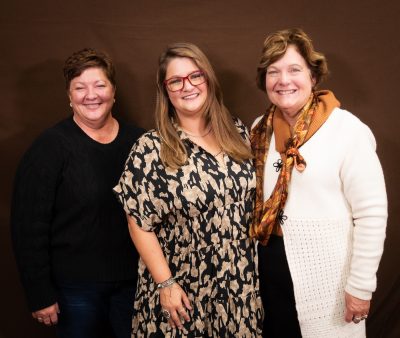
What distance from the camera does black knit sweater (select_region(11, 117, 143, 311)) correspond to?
1.81m

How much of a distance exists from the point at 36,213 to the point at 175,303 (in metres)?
0.66

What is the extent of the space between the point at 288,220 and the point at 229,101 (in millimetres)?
797

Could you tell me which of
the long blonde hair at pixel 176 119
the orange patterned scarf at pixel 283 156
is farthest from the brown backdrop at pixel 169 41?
the orange patterned scarf at pixel 283 156

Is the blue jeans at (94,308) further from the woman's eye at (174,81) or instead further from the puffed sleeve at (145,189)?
the woman's eye at (174,81)

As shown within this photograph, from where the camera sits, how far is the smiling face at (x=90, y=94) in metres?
1.85

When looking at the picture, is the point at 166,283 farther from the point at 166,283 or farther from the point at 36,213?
the point at 36,213

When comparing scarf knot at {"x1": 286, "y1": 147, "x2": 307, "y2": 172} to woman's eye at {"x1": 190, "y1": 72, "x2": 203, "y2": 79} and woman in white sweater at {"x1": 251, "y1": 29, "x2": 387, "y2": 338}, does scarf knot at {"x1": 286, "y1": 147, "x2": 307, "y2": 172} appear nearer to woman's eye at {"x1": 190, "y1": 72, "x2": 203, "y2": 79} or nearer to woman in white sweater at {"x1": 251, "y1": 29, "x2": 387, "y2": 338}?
woman in white sweater at {"x1": 251, "y1": 29, "x2": 387, "y2": 338}

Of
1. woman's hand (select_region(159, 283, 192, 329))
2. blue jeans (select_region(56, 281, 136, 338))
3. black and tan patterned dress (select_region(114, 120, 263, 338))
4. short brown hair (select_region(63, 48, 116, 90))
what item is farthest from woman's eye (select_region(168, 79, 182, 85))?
blue jeans (select_region(56, 281, 136, 338))

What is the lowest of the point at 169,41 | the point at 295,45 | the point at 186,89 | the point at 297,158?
the point at 297,158

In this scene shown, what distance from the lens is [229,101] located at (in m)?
2.26

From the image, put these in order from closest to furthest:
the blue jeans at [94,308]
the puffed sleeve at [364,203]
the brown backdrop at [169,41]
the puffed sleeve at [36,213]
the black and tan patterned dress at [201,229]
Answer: the puffed sleeve at [364,203], the black and tan patterned dress at [201,229], the puffed sleeve at [36,213], the blue jeans at [94,308], the brown backdrop at [169,41]

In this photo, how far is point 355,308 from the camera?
1.65m

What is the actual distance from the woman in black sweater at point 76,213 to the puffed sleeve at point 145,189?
23cm

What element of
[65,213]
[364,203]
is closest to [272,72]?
[364,203]
